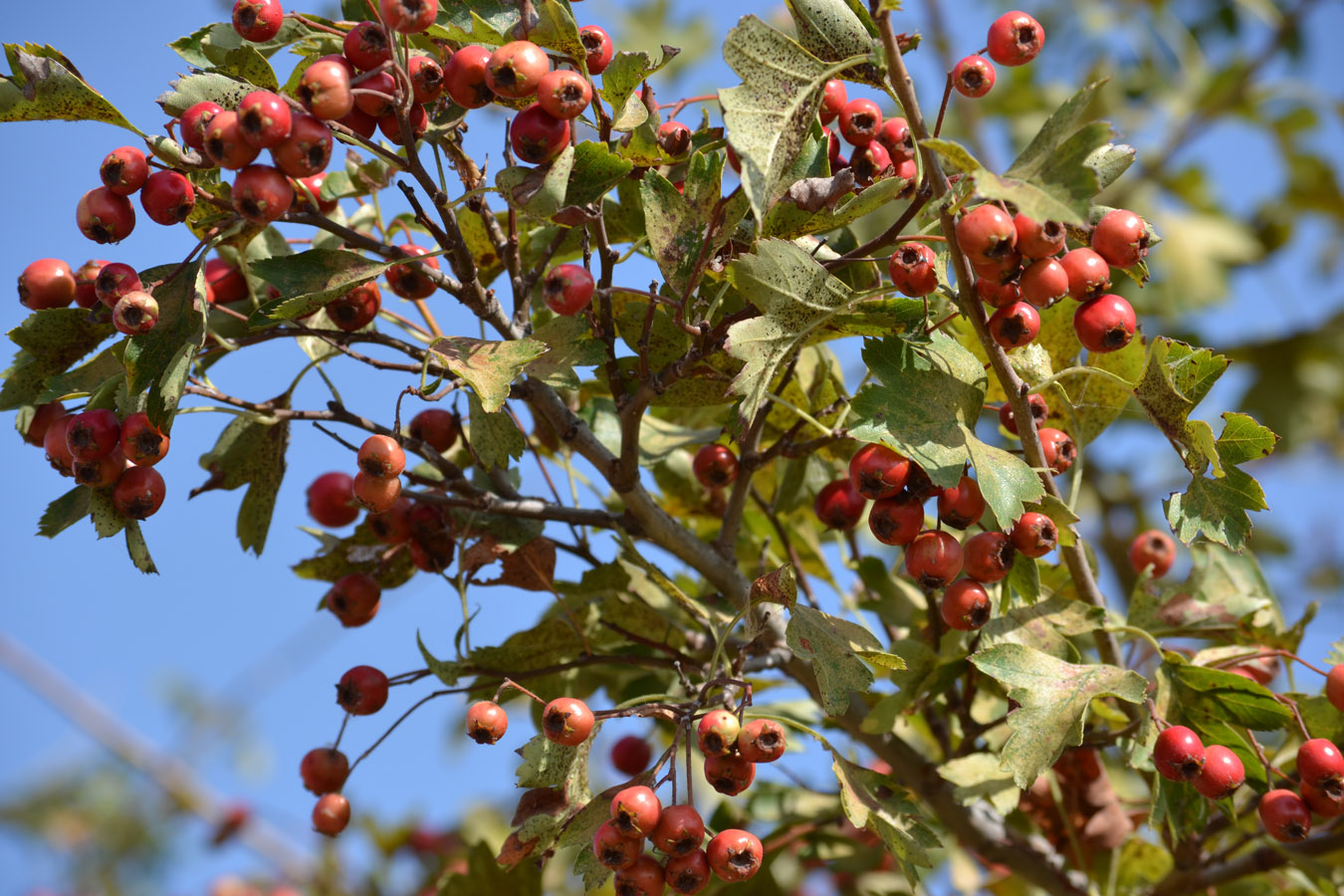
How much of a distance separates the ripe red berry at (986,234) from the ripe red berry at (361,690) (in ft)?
3.05

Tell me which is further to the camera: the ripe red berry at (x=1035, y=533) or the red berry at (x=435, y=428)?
the red berry at (x=435, y=428)

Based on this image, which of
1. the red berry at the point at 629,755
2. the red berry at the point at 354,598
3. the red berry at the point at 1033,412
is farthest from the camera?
the red berry at the point at 629,755

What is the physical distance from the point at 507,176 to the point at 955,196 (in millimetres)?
456

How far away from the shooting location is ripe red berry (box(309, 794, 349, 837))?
1509mm

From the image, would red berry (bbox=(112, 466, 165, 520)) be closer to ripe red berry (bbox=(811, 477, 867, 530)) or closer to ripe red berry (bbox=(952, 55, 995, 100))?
ripe red berry (bbox=(811, 477, 867, 530))

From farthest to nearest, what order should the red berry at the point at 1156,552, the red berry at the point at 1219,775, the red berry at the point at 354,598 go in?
the red berry at the point at 1156,552 → the red berry at the point at 354,598 → the red berry at the point at 1219,775

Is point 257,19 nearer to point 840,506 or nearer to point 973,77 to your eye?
point 973,77

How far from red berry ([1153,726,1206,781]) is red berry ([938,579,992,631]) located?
0.24 m

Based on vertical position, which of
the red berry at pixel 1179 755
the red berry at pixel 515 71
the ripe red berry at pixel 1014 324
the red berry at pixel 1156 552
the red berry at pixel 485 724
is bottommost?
the red berry at pixel 1179 755

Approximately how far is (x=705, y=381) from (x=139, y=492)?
2.18ft

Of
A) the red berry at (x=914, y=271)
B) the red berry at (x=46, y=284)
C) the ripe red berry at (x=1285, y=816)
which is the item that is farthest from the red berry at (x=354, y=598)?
the ripe red berry at (x=1285, y=816)

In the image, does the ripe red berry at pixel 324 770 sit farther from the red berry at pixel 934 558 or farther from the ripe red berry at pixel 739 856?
the red berry at pixel 934 558

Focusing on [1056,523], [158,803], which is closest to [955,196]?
[1056,523]

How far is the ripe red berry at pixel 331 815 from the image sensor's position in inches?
59.4
